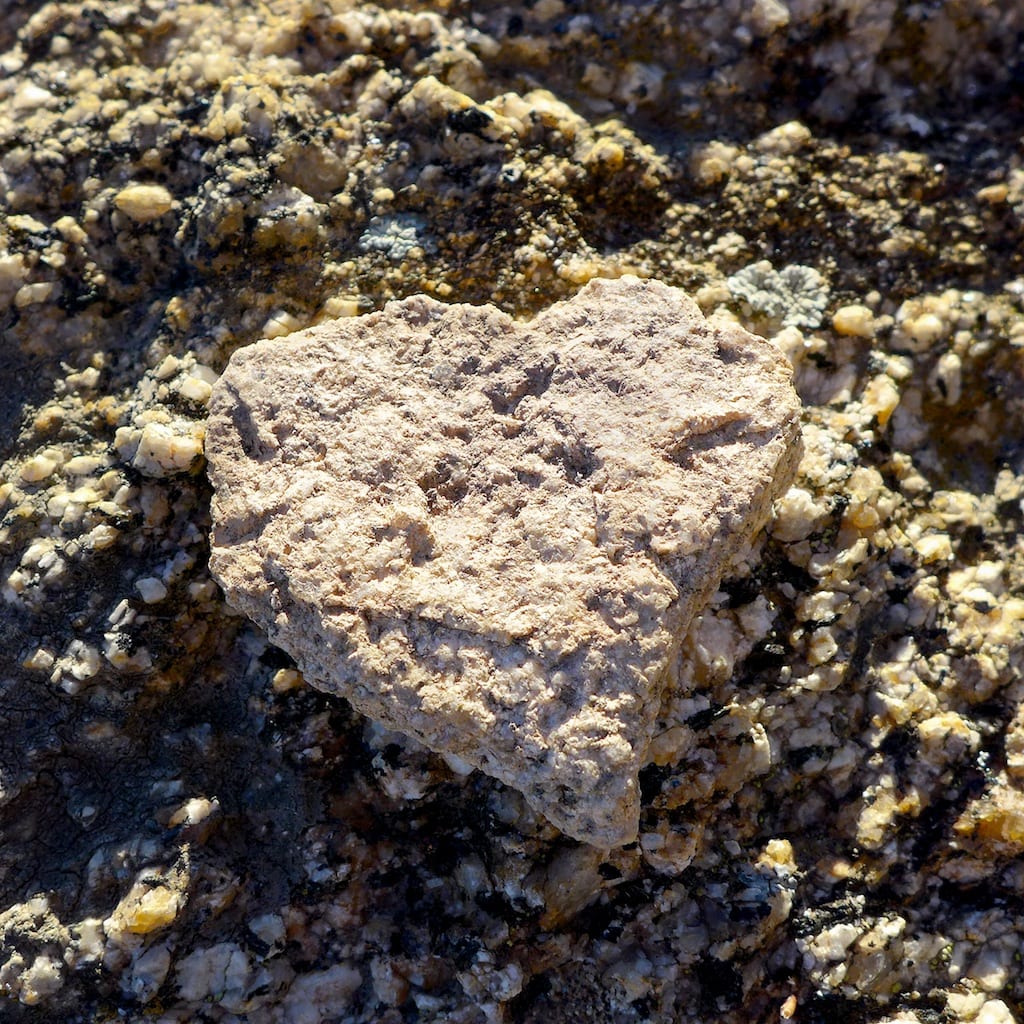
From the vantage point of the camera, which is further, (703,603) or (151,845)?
(151,845)

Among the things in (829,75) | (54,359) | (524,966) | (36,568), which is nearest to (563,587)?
(524,966)

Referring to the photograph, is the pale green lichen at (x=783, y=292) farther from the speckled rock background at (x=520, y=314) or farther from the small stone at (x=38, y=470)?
the small stone at (x=38, y=470)

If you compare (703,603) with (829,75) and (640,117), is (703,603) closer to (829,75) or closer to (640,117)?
(640,117)

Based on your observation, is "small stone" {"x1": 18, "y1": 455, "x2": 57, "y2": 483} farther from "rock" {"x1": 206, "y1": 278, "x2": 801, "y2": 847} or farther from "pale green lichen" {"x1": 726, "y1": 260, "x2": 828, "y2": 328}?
"pale green lichen" {"x1": 726, "y1": 260, "x2": 828, "y2": 328}

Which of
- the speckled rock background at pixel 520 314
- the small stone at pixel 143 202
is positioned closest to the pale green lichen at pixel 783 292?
the speckled rock background at pixel 520 314

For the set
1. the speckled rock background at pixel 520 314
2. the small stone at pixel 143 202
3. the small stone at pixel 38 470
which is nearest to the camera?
the speckled rock background at pixel 520 314

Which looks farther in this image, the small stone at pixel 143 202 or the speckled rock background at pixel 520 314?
the small stone at pixel 143 202
